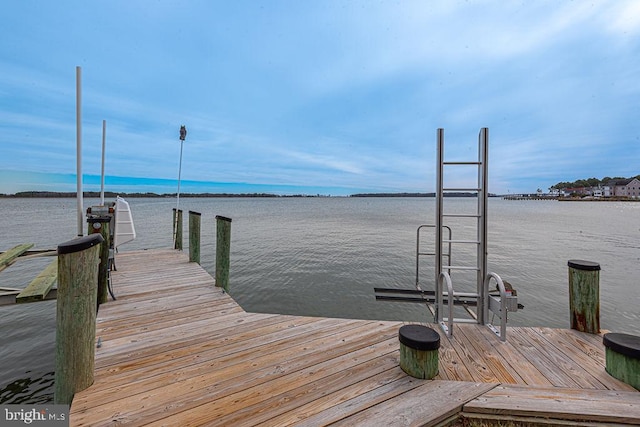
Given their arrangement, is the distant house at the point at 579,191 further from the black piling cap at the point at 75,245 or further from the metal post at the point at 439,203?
the black piling cap at the point at 75,245

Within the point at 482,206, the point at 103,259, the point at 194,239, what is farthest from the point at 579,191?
the point at 103,259

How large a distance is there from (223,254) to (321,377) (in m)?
3.37

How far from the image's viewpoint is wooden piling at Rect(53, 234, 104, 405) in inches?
85.5

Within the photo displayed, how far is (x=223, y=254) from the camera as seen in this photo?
5.23m

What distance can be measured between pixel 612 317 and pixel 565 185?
169 meters

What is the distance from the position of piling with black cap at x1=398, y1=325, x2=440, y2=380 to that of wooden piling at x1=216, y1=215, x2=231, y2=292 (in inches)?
142

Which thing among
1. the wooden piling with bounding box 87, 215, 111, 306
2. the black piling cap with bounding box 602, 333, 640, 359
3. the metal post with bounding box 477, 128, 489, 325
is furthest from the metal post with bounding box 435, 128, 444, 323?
the wooden piling with bounding box 87, 215, 111, 306

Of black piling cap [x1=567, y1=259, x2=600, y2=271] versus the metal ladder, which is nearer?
black piling cap [x1=567, y1=259, x2=600, y2=271]

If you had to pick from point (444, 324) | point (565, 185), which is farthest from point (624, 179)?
point (444, 324)

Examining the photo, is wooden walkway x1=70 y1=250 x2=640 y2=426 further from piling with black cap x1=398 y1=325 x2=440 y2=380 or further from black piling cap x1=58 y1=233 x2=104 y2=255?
black piling cap x1=58 y1=233 x2=104 y2=255

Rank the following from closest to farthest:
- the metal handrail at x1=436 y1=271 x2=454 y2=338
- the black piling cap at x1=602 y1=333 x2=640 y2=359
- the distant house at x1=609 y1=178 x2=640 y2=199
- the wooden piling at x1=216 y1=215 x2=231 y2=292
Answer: the black piling cap at x1=602 y1=333 x2=640 y2=359, the metal handrail at x1=436 y1=271 x2=454 y2=338, the wooden piling at x1=216 y1=215 x2=231 y2=292, the distant house at x1=609 y1=178 x2=640 y2=199

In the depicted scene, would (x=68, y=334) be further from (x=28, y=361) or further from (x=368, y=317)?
(x=368, y=317)

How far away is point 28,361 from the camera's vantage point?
14.2 feet

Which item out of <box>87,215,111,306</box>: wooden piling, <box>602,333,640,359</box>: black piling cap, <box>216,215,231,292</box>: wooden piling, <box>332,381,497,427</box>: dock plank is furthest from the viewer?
<box>216,215,231,292</box>: wooden piling
